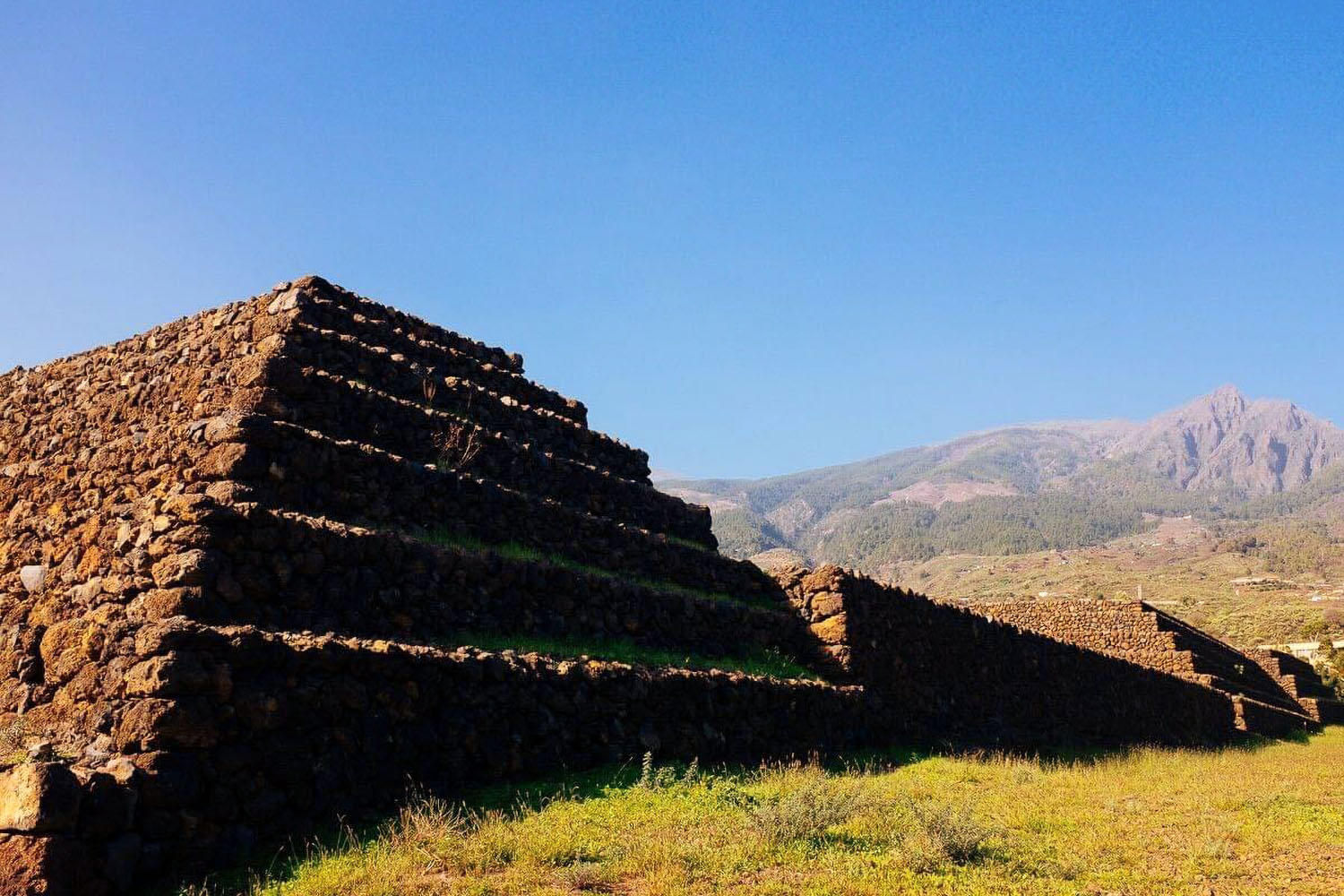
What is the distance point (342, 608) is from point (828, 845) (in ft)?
15.5

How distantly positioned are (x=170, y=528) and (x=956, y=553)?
6047 inches

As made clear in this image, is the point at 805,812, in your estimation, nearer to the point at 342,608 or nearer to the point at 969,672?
the point at 342,608

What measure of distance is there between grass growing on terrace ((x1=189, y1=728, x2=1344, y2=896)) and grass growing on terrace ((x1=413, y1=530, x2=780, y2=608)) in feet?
9.68

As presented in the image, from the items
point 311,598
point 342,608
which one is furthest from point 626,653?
point 311,598

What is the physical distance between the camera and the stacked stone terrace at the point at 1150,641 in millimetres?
31031

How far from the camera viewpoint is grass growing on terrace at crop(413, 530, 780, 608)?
11016 mm

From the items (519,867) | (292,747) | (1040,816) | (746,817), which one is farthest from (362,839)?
(1040,816)

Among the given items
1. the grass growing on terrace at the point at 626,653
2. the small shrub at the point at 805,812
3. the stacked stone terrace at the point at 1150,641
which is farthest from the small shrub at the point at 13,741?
the stacked stone terrace at the point at 1150,641

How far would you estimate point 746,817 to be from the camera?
8.01 metres

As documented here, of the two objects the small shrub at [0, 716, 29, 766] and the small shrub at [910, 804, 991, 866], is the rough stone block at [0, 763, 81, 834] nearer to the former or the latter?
the small shrub at [0, 716, 29, 766]

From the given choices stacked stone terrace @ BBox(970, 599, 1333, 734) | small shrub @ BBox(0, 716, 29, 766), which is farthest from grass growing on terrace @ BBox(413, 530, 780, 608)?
stacked stone terrace @ BBox(970, 599, 1333, 734)

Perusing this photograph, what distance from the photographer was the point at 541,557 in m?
12.1

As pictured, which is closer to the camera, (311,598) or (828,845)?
(828,845)

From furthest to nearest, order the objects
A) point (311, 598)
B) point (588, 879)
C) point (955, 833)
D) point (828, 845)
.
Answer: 1. point (311, 598)
2. point (955, 833)
3. point (828, 845)
4. point (588, 879)
